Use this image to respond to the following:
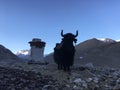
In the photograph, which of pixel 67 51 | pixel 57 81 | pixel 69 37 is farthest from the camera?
pixel 67 51

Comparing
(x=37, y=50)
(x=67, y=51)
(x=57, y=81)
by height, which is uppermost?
(x=37, y=50)

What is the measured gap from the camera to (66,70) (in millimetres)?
16906

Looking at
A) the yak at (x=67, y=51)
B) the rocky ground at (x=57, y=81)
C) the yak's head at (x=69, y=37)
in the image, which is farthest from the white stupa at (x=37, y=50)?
the rocky ground at (x=57, y=81)

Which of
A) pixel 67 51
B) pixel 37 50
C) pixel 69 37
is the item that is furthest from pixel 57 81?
pixel 37 50

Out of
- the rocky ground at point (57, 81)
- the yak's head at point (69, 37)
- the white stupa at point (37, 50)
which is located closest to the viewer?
the rocky ground at point (57, 81)

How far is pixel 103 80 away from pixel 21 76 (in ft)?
13.5

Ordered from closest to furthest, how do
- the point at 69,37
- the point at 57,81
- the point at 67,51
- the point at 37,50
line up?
the point at 57,81 → the point at 69,37 → the point at 67,51 → the point at 37,50

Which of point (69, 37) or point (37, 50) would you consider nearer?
point (69, 37)

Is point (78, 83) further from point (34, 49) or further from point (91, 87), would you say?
point (34, 49)

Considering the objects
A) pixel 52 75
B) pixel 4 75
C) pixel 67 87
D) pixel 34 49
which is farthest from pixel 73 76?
pixel 34 49

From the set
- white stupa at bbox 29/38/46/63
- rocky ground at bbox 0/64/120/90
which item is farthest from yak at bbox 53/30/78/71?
white stupa at bbox 29/38/46/63

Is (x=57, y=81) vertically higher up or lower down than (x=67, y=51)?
lower down

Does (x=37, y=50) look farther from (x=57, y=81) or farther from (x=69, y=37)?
(x=57, y=81)

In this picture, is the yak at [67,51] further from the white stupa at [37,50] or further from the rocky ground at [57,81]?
the white stupa at [37,50]
